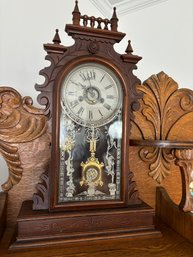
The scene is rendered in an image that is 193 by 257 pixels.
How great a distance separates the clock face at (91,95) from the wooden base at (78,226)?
27cm

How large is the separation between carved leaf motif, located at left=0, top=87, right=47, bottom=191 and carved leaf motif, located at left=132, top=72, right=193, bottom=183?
38 cm

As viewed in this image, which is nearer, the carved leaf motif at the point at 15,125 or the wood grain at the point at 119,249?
the wood grain at the point at 119,249

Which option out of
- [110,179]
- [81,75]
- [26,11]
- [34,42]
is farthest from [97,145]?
[26,11]

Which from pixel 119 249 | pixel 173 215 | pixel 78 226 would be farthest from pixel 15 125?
pixel 173 215

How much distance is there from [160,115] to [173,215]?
15.1 inches

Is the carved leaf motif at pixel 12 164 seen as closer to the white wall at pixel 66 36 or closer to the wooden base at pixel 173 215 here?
the white wall at pixel 66 36

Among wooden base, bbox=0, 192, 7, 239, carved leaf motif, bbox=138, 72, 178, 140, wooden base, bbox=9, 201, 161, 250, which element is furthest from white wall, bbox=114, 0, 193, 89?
wooden base, bbox=0, 192, 7, 239

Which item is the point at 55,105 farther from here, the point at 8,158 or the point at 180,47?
the point at 180,47

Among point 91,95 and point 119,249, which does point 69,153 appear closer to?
point 91,95

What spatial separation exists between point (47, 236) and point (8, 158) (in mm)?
289

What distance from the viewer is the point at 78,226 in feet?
2.06

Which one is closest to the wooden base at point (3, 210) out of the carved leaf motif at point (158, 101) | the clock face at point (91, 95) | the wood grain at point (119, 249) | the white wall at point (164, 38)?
the wood grain at point (119, 249)

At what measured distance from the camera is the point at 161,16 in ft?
3.76

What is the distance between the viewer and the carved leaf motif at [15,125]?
720mm
